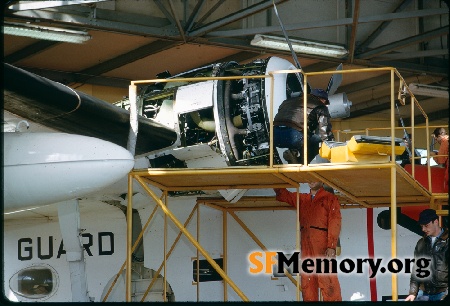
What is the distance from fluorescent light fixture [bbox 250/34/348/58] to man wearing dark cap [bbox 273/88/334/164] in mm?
7037

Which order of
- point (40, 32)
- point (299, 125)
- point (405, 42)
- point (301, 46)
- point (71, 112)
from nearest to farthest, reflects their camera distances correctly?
point (299, 125)
point (71, 112)
point (40, 32)
point (301, 46)
point (405, 42)

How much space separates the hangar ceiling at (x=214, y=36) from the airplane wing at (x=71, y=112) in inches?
192

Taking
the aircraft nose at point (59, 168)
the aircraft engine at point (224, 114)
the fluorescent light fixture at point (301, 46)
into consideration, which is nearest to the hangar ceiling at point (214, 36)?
the fluorescent light fixture at point (301, 46)

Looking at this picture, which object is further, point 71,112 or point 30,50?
point 30,50

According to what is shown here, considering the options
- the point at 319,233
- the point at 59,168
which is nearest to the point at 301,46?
the point at 319,233

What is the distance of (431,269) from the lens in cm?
1118

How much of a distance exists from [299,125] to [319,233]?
210 centimetres

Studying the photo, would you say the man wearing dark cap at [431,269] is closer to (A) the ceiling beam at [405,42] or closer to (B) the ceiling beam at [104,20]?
(A) the ceiling beam at [405,42]

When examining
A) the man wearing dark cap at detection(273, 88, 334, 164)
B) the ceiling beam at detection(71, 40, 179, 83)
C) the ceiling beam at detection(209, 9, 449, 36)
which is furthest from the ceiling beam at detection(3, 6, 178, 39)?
the man wearing dark cap at detection(273, 88, 334, 164)

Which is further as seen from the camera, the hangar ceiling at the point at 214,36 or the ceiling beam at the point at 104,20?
the hangar ceiling at the point at 214,36

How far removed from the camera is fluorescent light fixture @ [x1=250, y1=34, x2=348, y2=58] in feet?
61.6

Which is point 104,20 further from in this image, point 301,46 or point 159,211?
point 159,211

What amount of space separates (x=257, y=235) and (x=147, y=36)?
668cm

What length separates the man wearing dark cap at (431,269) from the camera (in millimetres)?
11078
